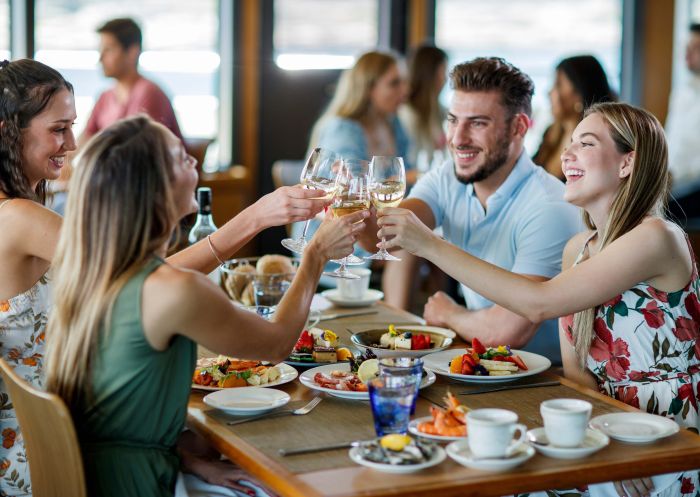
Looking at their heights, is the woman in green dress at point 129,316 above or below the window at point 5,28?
below

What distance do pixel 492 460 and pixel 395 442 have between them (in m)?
0.16

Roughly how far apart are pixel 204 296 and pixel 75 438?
316 mm

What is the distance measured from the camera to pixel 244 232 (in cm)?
240

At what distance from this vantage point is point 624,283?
2.15 meters

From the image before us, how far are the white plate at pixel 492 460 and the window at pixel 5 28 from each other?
4855 millimetres

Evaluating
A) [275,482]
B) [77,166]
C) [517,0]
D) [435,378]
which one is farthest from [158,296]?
[517,0]

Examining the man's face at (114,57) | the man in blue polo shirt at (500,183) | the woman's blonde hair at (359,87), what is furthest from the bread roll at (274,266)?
the man's face at (114,57)

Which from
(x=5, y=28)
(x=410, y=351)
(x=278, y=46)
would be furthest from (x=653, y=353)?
(x=278, y=46)

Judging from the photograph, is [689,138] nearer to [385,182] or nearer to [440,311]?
[440,311]

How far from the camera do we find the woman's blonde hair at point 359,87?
5.07m

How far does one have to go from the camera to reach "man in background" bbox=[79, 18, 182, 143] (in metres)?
5.18

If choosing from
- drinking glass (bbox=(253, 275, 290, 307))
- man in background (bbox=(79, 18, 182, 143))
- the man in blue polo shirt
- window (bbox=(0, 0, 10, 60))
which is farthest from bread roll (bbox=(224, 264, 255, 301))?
window (bbox=(0, 0, 10, 60))

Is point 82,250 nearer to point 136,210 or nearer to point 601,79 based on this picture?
point 136,210

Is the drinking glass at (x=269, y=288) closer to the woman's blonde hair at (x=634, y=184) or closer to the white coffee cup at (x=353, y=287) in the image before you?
the white coffee cup at (x=353, y=287)
